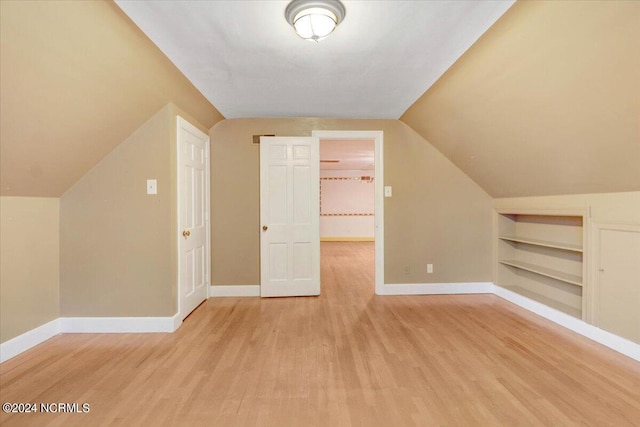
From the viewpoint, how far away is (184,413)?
1.79 metres

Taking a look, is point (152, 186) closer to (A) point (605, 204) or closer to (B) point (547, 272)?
(A) point (605, 204)

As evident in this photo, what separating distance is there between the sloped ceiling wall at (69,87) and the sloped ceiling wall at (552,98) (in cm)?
240

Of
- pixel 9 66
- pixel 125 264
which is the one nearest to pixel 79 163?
pixel 125 264

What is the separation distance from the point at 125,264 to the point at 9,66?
1.86 meters

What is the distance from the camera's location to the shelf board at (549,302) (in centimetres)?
299

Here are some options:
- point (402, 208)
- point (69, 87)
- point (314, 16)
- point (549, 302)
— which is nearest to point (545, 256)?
point (549, 302)

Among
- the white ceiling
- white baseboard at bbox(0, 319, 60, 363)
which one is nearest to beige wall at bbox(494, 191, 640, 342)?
the white ceiling

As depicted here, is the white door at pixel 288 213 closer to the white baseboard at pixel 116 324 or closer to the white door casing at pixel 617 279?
the white baseboard at pixel 116 324

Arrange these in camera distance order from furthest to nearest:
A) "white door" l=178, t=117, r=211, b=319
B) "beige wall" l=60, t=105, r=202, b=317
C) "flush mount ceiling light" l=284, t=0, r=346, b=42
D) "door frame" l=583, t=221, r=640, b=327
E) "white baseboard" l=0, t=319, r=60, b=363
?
1. "white door" l=178, t=117, r=211, b=319
2. "beige wall" l=60, t=105, r=202, b=317
3. "door frame" l=583, t=221, r=640, b=327
4. "white baseboard" l=0, t=319, r=60, b=363
5. "flush mount ceiling light" l=284, t=0, r=346, b=42

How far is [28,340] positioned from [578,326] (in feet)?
16.0

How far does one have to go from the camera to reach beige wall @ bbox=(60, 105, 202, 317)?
2.93 metres

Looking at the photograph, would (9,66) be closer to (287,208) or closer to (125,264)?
(125,264)

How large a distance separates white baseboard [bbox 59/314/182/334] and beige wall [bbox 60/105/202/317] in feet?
0.16

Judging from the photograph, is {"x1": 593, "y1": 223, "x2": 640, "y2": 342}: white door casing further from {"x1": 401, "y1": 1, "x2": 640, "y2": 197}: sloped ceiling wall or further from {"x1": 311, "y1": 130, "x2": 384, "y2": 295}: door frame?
{"x1": 311, "y1": 130, "x2": 384, "y2": 295}: door frame
